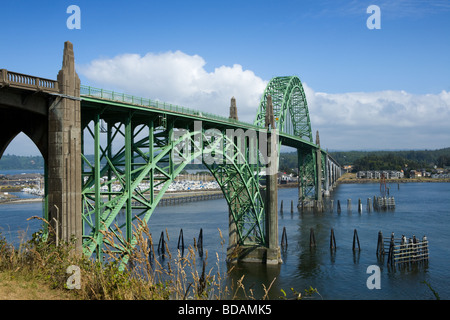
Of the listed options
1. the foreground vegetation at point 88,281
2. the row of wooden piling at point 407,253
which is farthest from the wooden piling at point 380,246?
the foreground vegetation at point 88,281

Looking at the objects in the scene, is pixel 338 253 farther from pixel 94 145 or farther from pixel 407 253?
pixel 94 145

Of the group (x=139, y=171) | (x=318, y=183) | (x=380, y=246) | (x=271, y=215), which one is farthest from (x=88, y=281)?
(x=318, y=183)

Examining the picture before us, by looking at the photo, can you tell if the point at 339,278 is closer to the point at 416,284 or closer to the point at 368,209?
the point at 416,284

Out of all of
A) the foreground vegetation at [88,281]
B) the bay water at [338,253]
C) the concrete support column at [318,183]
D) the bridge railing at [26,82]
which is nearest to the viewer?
the foreground vegetation at [88,281]

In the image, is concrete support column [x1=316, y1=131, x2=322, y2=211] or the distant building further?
the distant building

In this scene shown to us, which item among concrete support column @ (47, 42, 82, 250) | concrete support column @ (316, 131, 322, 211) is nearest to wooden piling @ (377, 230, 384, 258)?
concrete support column @ (47, 42, 82, 250)

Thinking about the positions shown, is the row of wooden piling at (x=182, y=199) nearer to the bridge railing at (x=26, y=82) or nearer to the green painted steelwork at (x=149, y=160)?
the green painted steelwork at (x=149, y=160)

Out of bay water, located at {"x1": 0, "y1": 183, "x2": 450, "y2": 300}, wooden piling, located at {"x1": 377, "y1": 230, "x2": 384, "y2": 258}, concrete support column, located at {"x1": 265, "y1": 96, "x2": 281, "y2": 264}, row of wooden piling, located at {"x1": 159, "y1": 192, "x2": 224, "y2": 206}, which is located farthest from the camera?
row of wooden piling, located at {"x1": 159, "y1": 192, "x2": 224, "y2": 206}

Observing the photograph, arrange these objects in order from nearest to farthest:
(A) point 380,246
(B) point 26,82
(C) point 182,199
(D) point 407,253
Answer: (B) point 26,82 < (D) point 407,253 < (A) point 380,246 < (C) point 182,199

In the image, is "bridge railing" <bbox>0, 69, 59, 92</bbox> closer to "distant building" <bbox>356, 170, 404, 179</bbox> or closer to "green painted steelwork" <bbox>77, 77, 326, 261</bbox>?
"green painted steelwork" <bbox>77, 77, 326, 261</bbox>
